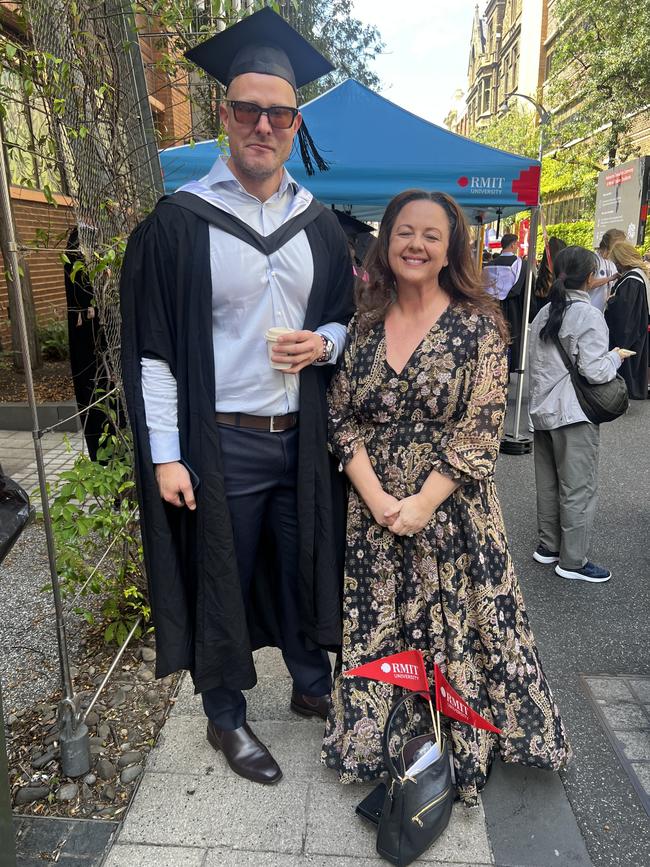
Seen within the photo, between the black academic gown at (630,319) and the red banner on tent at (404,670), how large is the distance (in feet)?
14.9

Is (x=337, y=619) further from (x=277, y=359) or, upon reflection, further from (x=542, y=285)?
(x=542, y=285)

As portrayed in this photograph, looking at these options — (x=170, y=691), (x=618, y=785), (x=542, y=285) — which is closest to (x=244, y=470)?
(x=170, y=691)

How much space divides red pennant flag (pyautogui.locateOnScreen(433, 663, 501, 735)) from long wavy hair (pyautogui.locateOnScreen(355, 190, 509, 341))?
3.53 feet

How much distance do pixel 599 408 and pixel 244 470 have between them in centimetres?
222

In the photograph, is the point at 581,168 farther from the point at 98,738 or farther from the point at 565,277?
the point at 98,738

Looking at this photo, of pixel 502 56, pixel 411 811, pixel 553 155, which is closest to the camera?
pixel 411 811

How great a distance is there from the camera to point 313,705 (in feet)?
8.14

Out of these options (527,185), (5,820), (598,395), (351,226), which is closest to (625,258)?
(527,185)

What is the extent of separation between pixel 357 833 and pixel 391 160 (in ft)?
16.4

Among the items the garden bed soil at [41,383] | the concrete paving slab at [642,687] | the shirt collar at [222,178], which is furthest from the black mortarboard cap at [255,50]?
the garden bed soil at [41,383]

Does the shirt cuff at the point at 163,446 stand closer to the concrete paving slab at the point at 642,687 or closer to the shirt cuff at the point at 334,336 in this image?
the shirt cuff at the point at 334,336

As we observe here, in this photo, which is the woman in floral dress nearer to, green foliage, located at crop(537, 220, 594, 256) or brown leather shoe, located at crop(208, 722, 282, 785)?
brown leather shoe, located at crop(208, 722, 282, 785)

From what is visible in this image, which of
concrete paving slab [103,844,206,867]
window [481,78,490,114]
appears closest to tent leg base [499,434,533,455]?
concrete paving slab [103,844,206,867]

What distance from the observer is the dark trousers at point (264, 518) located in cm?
204
